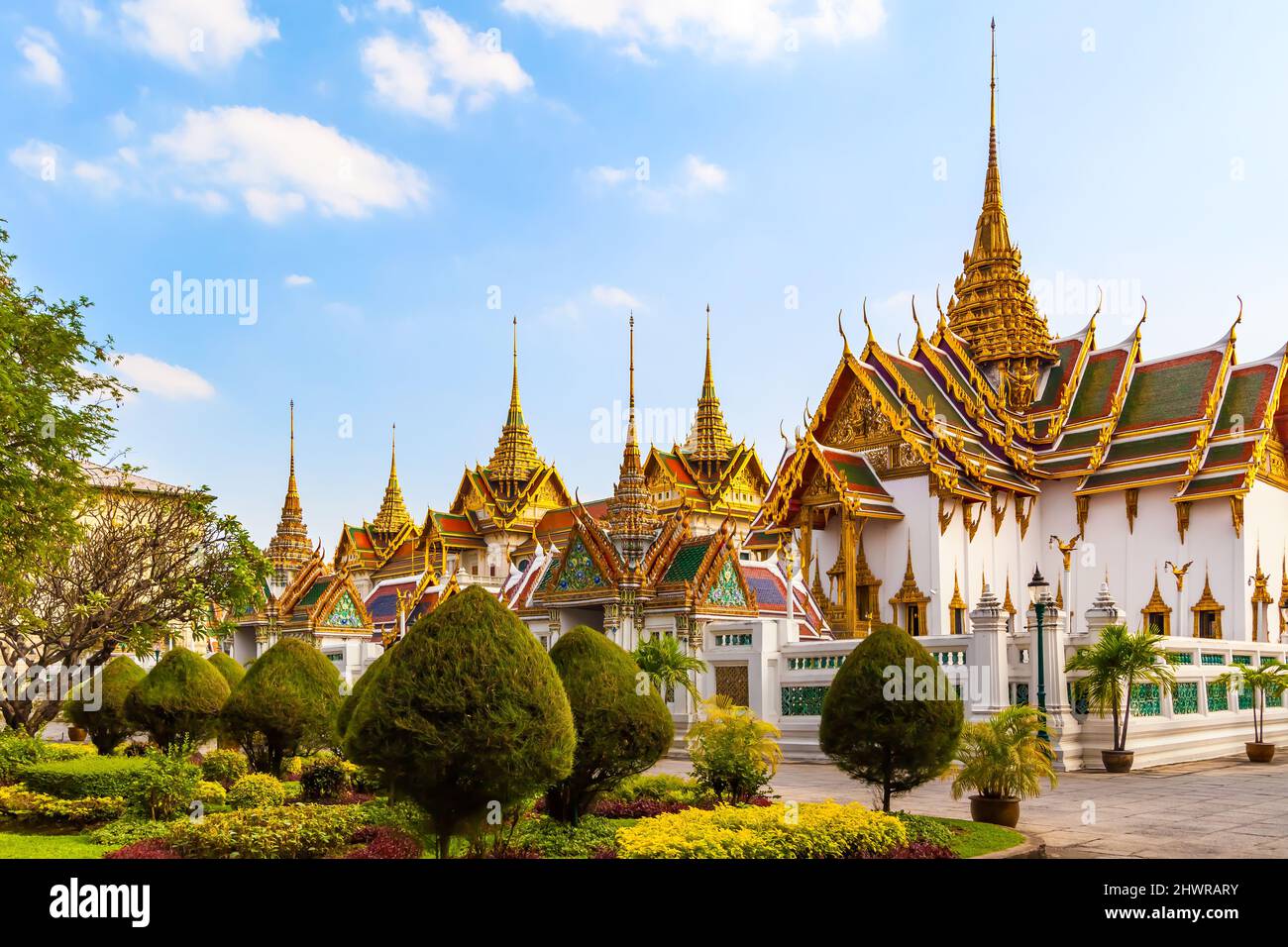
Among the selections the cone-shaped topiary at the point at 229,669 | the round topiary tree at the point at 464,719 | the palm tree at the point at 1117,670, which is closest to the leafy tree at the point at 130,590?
the cone-shaped topiary at the point at 229,669

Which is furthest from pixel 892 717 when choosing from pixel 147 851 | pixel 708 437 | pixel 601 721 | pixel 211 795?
pixel 708 437

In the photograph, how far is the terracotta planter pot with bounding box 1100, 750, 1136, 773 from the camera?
17.0 metres

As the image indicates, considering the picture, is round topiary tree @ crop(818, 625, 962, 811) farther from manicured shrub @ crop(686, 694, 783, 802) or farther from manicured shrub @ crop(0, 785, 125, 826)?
manicured shrub @ crop(0, 785, 125, 826)

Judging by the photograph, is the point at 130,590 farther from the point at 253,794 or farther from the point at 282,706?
the point at 253,794

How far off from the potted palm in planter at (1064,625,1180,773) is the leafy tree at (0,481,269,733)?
13.1 m

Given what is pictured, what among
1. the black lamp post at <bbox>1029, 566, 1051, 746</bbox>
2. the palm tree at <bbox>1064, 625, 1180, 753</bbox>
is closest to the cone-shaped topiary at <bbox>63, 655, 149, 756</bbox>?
the black lamp post at <bbox>1029, 566, 1051, 746</bbox>

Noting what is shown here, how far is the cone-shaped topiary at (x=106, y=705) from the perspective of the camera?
18609 mm

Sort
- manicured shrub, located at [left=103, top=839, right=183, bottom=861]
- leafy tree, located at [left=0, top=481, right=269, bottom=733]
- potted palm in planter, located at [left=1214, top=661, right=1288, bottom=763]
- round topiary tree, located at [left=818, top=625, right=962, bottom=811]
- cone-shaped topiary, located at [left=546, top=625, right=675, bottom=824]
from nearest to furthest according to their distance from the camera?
manicured shrub, located at [left=103, top=839, right=183, bottom=861], cone-shaped topiary, located at [left=546, top=625, right=675, bottom=824], round topiary tree, located at [left=818, top=625, right=962, bottom=811], leafy tree, located at [left=0, top=481, right=269, bottom=733], potted palm in planter, located at [left=1214, top=661, right=1288, bottom=763]

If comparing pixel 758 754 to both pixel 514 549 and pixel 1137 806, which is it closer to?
pixel 1137 806

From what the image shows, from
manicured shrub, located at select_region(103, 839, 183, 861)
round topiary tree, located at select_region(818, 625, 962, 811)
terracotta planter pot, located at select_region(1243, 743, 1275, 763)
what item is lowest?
terracotta planter pot, located at select_region(1243, 743, 1275, 763)

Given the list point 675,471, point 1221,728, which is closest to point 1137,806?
point 1221,728

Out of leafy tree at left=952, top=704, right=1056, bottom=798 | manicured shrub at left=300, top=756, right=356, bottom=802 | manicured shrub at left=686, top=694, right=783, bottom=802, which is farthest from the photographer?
manicured shrub at left=300, top=756, right=356, bottom=802

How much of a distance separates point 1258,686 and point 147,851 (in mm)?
18401

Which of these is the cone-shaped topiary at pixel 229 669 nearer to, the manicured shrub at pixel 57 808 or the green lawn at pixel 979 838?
the manicured shrub at pixel 57 808
